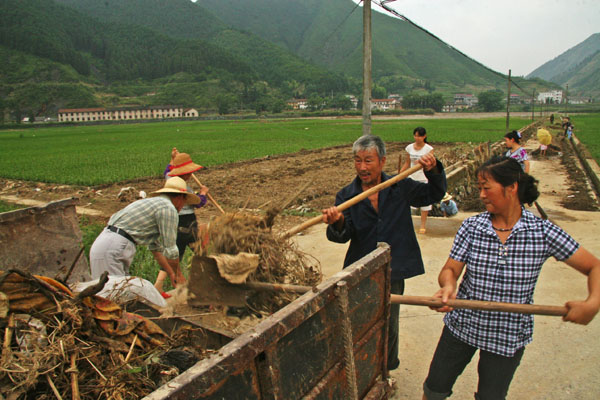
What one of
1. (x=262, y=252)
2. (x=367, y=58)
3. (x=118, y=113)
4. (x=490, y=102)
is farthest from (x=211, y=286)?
(x=490, y=102)

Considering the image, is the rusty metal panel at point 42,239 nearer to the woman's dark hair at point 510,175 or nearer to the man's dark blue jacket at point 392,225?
the man's dark blue jacket at point 392,225

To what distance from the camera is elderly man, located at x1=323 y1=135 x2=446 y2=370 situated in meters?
2.81

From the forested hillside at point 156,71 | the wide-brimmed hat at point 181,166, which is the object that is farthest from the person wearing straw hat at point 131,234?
the forested hillside at point 156,71

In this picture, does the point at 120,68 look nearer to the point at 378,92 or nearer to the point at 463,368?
the point at 378,92

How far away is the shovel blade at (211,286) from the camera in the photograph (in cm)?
229

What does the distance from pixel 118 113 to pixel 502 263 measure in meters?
107

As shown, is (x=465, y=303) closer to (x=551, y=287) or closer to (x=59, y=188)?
(x=551, y=287)

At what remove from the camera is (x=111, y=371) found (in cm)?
182

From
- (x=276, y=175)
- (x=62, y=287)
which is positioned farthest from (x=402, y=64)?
(x=62, y=287)

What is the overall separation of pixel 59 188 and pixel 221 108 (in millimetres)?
88769

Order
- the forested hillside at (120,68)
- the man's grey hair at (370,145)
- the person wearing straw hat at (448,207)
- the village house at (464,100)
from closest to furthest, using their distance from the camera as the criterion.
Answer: the man's grey hair at (370,145), the person wearing straw hat at (448,207), the forested hillside at (120,68), the village house at (464,100)

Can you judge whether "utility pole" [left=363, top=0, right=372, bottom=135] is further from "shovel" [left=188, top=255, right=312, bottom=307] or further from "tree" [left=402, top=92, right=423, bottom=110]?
"tree" [left=402, top=92, right=423, bottom=110]

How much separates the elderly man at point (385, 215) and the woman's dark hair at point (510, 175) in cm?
63

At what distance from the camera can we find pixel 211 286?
2326mm
